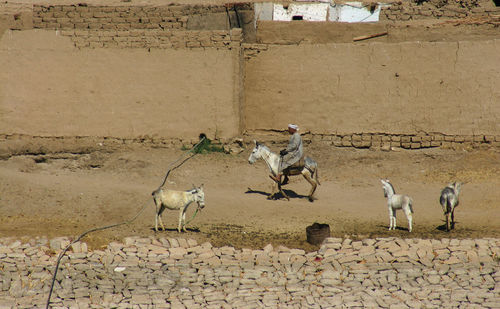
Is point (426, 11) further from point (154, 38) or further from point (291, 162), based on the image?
point (154, 38)

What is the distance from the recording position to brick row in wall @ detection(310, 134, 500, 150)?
16.6 m

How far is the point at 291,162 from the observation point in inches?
572

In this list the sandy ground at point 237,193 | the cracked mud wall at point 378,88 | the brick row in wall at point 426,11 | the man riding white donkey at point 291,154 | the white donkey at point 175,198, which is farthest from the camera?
the brick row in wall at point 426,11

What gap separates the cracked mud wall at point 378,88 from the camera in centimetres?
1652

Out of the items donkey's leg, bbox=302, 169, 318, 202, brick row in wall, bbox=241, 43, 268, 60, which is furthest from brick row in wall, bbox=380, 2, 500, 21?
donkey's leg, bbox=302, 169, 318, 202

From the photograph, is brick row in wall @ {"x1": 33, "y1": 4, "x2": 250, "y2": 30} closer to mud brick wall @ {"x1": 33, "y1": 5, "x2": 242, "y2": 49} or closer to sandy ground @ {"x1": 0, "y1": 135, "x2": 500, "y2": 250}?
mud brick wall @ {"x1": 33, "y1": 5, "x2": 242, "y2": 49}

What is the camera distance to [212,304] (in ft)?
36.9

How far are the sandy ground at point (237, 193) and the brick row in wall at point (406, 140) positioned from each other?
165 millimetres

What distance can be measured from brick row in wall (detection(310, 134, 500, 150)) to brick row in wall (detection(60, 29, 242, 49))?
2833 millimetres

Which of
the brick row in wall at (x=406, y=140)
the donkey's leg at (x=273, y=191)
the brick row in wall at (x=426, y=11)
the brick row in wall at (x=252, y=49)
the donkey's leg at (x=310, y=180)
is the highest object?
the brick row in wall at (x=426, y=11)

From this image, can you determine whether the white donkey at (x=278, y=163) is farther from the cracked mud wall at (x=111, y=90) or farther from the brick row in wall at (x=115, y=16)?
the brick row in wall at (x=115, y=16)

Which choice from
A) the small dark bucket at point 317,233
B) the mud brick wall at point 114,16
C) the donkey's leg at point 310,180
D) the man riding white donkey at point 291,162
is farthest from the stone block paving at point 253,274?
the mud brick wall at point 114,16

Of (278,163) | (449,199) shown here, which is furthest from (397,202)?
(278,163)

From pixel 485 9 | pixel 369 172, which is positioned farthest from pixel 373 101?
pixel 485 9
